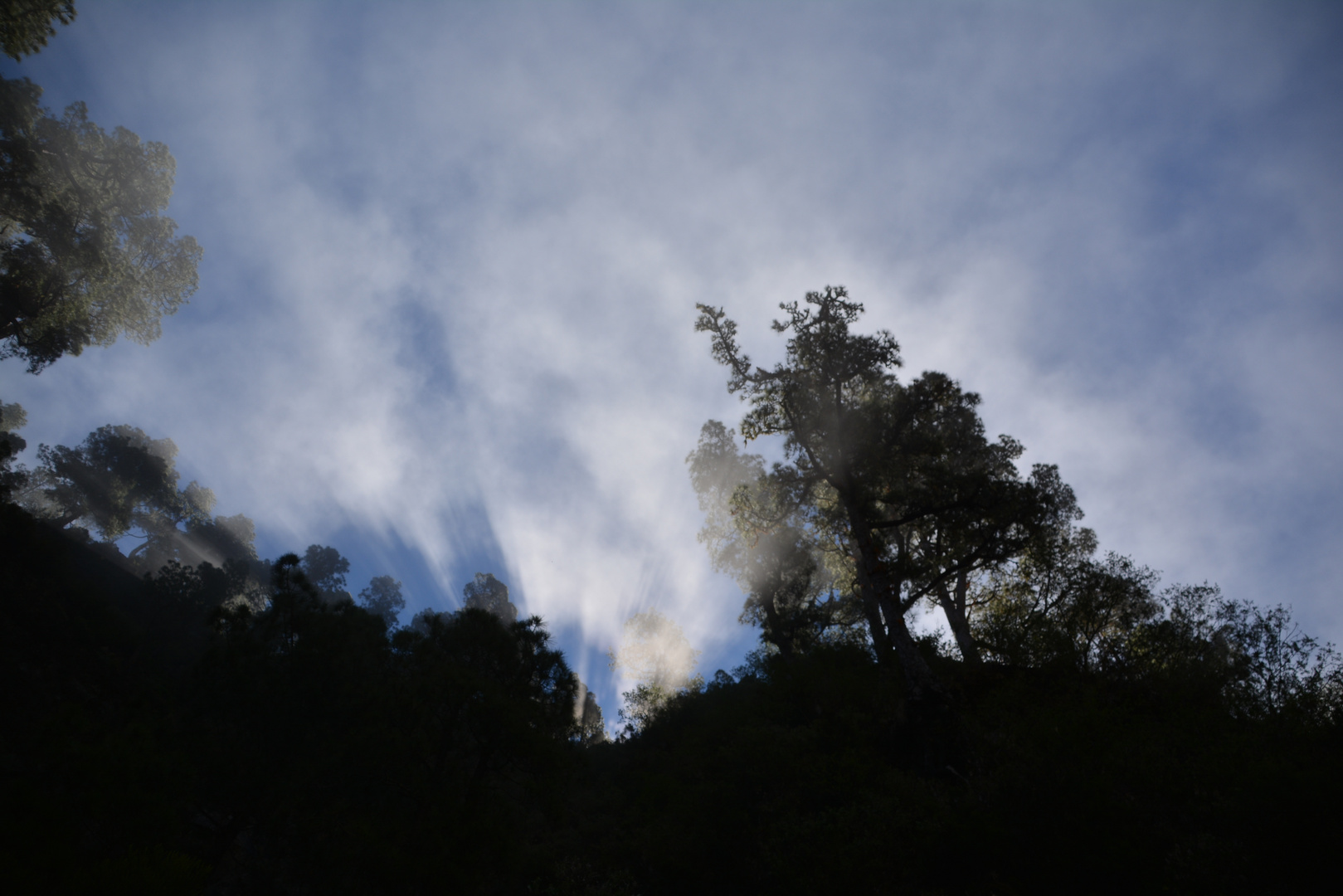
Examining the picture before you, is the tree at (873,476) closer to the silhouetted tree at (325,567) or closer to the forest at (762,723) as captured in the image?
the forest at (762,723)

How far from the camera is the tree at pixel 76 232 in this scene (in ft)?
79.6

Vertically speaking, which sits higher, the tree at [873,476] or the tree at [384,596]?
the tree at [384,596]

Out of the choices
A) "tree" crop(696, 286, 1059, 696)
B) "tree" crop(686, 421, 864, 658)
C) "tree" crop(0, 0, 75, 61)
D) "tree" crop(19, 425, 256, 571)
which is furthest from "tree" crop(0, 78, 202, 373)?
"tree" crop(686, 421, 864, 658)

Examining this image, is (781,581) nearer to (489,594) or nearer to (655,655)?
(655,655)

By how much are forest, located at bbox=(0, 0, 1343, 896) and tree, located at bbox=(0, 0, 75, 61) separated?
0.48 ft

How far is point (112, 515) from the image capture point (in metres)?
49.0

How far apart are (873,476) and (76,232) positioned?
4615 cm

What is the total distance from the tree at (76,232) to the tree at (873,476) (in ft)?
123

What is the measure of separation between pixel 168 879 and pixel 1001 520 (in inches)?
778

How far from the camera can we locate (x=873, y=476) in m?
16.9

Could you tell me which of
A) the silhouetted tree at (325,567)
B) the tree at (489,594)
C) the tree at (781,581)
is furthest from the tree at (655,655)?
the silhouetted tree at (325,567)

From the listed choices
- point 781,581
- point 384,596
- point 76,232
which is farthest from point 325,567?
point 781,581

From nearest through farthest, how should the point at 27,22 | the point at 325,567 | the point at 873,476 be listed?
1. the point at 873,476
2. the point at 27,22
3. the point at 325,567

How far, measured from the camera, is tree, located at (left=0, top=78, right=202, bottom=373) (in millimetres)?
24250
